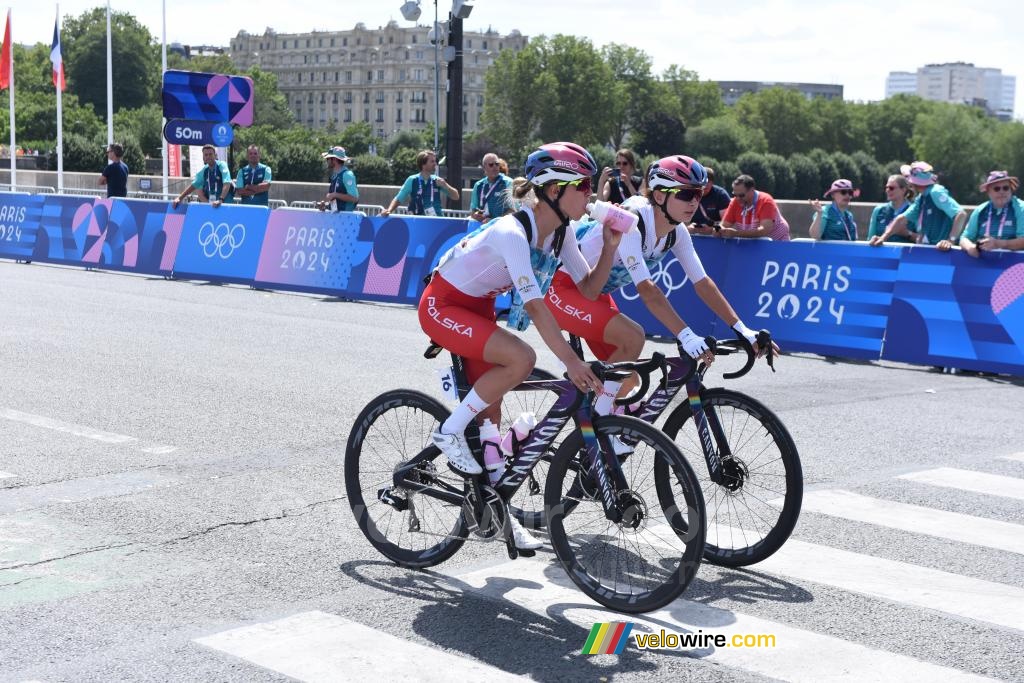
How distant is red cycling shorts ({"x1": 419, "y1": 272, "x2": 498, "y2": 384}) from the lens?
544 cm

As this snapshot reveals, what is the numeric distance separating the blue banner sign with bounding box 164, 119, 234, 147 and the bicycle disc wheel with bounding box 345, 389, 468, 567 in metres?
22.4

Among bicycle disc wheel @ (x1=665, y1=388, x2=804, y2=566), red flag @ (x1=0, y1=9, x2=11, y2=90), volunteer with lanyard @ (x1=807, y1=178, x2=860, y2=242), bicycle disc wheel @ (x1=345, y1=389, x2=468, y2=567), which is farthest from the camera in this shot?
red flag @ (x1=0, y1=9, x2=11, y2=90)

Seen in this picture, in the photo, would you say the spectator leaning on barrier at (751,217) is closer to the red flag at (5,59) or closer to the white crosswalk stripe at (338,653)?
the white crosswalk stripe at (338,653)

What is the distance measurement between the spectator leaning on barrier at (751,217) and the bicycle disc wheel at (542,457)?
833 centimetres

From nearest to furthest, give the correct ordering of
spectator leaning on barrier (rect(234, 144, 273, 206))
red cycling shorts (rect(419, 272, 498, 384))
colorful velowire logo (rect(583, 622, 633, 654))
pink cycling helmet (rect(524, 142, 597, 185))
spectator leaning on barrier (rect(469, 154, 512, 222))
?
1. colorful velowire logo (rect(583, 622, 633, 654))
2. pink cycling helmet (rect(524, 142, 597, 185))
3. red cycling shorts (rect(419, 272, 498, 384))
4. spectator leaning on barrier (rect(469, 154, 512, 222))
5. spectator leaning on barrier (rect(234, 144, 273, 206))

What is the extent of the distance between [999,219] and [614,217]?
28.7ft

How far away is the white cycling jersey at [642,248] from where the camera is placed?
6.28 metres

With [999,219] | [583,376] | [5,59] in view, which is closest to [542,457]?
[583,376]

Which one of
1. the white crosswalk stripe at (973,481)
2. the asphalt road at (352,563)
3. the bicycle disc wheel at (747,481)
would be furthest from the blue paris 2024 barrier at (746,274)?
the bicycle disc wheel at (747,481)

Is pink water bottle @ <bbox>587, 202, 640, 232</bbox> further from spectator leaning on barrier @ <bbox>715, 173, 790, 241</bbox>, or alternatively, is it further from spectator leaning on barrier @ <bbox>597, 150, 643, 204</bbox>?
spectator leaning on barrier @ <bbox>597, 150, 643, 204</bbox>

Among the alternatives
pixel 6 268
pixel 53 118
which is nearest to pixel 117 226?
pixel 6 268

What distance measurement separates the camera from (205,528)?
6449mm

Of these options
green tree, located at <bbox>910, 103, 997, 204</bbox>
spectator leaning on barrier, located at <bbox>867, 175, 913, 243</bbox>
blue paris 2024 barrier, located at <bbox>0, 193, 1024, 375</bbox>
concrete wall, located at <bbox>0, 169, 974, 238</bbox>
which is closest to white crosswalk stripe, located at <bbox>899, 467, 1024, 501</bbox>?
blue paris 2024 barrier, located at <bbox>0, 193, 1024, 375</bbox>

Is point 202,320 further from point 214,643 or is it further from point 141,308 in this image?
point 214,643
